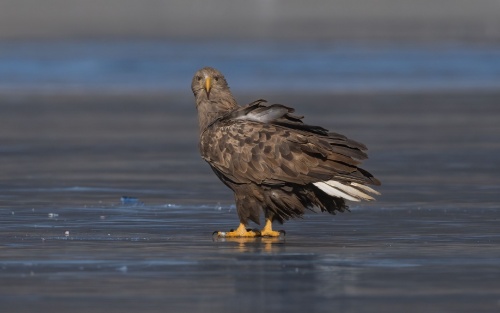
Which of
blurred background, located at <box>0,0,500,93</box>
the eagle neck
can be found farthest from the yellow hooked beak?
blurred background, located at <box>0,0,500,93</box>

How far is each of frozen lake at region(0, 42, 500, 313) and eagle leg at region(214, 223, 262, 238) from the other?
199 mm

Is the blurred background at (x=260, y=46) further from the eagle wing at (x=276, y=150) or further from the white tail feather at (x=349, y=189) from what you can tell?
the white tail feather at (x=349, y=189)

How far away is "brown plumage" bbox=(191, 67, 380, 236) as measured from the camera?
38.1 feet

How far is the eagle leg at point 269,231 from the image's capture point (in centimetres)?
1191

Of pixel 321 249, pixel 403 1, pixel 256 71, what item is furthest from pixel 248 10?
pixel 321 249

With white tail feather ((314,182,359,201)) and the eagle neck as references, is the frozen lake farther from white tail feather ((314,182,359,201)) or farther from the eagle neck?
the eagle neck

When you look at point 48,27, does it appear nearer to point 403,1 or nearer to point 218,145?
point 403,1

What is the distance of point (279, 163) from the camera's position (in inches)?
460

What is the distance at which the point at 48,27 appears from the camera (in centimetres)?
7144

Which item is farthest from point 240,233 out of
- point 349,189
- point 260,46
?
point 260,46

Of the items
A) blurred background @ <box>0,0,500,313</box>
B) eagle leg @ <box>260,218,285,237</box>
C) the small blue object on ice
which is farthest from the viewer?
the small blue object on ice

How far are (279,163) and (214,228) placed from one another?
1.01m

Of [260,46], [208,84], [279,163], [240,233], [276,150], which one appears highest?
[260,46]

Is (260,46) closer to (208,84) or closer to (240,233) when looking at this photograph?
(208,84)
